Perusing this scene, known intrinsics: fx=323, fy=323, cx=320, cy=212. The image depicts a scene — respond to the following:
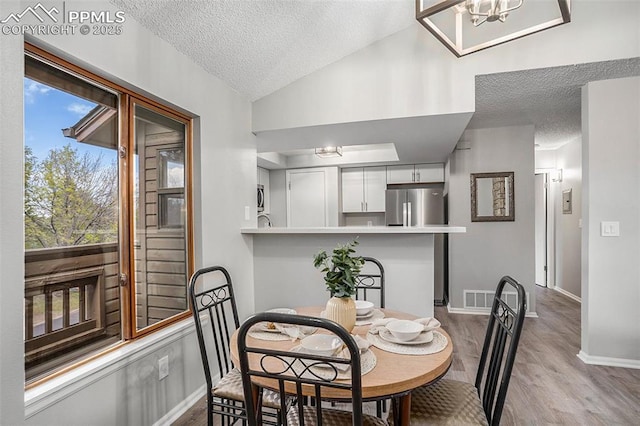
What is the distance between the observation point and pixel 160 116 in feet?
6.72

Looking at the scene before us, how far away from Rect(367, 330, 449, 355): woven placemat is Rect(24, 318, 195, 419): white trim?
1.25 meters

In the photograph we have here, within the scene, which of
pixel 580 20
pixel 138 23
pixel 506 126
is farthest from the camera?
pixel 506 126

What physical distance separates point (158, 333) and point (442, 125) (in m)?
2.60

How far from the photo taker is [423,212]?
456 cm

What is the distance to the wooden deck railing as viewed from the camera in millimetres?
1349

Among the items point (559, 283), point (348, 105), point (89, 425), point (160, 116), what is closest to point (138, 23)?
point (160, 116)

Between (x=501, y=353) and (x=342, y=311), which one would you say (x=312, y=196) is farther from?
(x=501, y=353)

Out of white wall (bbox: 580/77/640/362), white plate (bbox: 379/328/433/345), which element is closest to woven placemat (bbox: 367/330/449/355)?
white plate (bbox: 379/328/433/345)

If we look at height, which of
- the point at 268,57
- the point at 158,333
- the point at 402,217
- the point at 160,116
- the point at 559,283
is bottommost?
the point at 559,283

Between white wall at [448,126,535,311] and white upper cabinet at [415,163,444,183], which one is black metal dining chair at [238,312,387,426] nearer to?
white wall at [448,126,535,311]

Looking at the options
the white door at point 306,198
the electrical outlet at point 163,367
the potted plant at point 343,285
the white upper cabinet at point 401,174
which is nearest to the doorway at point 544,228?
the white upper cabinet at point 401,174

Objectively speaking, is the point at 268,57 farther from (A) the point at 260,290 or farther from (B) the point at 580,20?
(B) the point at 580,20

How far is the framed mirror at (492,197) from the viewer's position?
4.09 m

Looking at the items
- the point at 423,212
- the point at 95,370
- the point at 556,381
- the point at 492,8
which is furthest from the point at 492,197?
the point at 95,370
